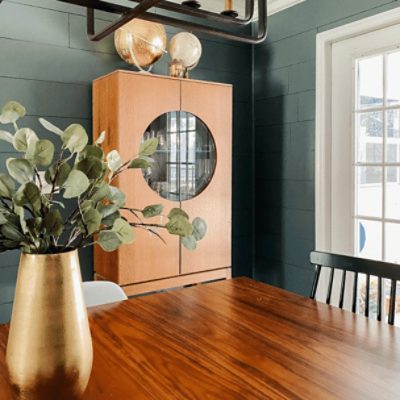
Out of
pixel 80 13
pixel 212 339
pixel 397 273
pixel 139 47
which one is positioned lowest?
pixel 212 339

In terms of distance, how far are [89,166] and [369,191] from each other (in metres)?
2.12

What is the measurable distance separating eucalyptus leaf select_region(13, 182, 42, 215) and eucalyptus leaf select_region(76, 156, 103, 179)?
10cm

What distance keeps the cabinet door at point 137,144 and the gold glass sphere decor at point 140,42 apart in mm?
136

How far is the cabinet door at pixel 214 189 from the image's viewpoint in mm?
2566

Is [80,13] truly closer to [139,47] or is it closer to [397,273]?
[139,47]

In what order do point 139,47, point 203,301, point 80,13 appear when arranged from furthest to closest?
point 80,13, point 139,47, point 203,301

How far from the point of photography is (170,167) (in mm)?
2521

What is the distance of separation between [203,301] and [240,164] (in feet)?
6.26

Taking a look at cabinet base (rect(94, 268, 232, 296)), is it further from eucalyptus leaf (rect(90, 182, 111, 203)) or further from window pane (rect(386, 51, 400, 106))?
eucalyptus leaf (rect(90, 182, 111, 203))

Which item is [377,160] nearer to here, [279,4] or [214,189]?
[214,189]

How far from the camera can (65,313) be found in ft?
2.48

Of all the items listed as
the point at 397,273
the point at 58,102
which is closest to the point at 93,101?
the point at 58,102

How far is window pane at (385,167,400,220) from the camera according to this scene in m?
2.41

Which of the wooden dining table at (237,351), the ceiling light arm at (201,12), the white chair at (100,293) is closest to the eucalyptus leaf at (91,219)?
the wooden dining table at (237,351)
